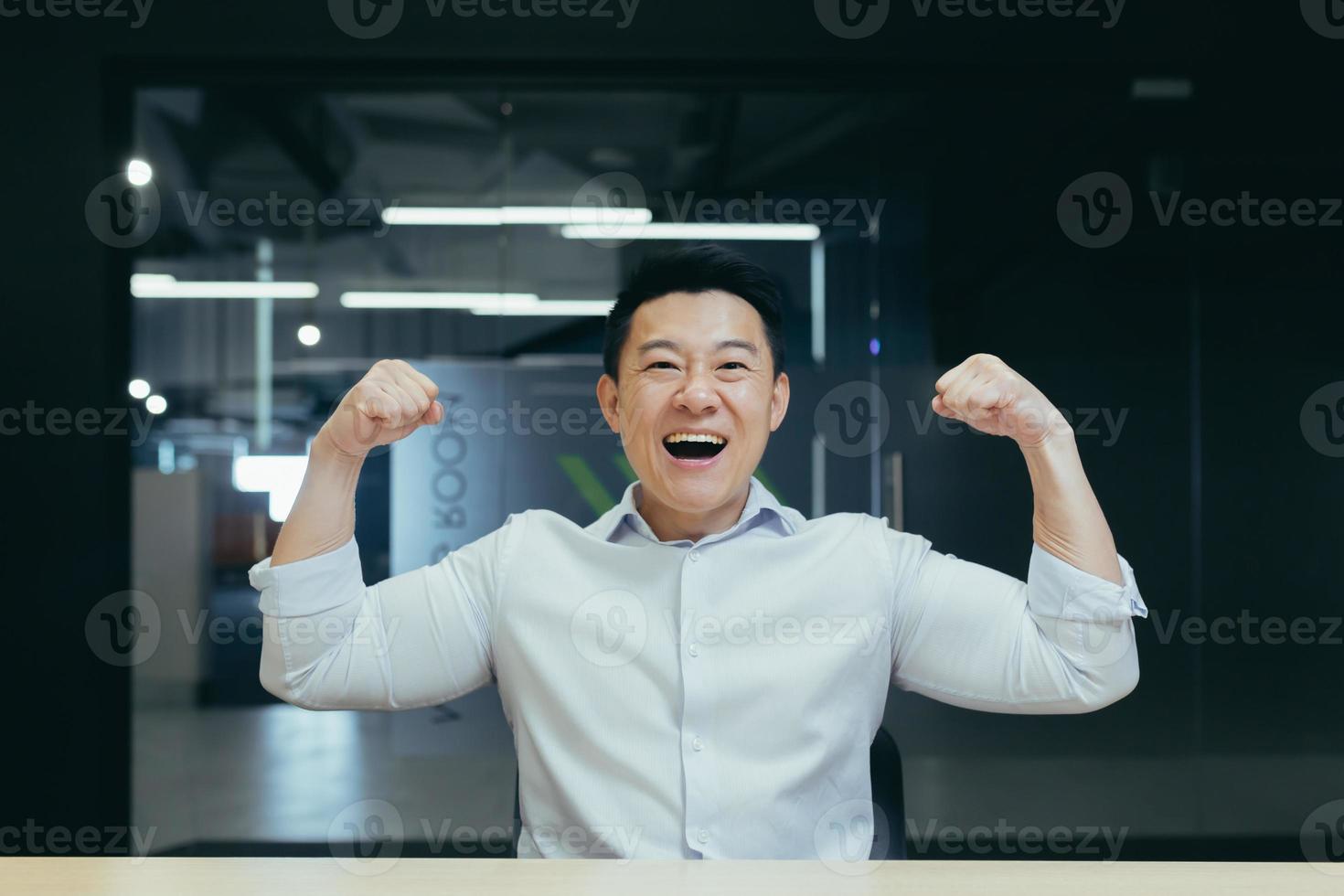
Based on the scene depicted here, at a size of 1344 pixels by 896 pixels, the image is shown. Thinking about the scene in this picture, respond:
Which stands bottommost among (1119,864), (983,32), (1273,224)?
(1119,864)

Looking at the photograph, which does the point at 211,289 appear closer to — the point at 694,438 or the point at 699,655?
the point at 694,438

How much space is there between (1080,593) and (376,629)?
3.96ft

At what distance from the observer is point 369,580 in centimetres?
356

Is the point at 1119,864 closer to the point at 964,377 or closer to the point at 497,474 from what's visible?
the point at 964,377

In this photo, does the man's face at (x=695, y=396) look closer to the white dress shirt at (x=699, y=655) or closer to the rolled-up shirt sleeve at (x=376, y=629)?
the white dress shirt at (x=699, y=655)

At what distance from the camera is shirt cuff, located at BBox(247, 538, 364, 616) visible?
1.59 meters

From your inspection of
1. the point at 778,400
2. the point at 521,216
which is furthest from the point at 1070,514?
the point at 521,216

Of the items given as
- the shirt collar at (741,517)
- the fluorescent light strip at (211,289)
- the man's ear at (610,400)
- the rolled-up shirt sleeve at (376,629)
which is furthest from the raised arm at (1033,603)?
the fluorescent light strip at (211,289)

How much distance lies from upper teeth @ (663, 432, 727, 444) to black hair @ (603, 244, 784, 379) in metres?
0.20

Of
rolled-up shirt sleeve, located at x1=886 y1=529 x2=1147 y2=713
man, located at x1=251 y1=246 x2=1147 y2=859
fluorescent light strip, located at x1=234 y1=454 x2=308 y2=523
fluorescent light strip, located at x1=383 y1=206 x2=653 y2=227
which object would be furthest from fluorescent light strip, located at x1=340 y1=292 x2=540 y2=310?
rolled-up shirt sleeve, located at x1=886 y1=529 x2=1147 y2=713

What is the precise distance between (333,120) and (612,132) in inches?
40.4

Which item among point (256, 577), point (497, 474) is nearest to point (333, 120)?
point (497, 474)

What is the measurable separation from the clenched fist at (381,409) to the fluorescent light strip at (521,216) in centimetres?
207

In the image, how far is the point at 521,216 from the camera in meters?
3.58
